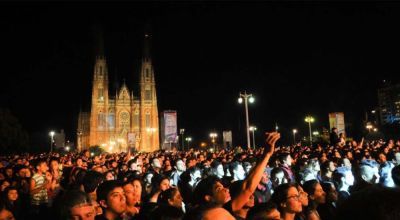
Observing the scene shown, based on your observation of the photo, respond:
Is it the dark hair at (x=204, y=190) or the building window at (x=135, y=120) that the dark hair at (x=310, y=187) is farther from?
the building window at (x=135, y=120)

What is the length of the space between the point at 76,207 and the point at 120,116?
3409 inches

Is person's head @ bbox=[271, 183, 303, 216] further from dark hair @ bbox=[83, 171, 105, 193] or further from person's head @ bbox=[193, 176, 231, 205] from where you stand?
dark hair @ bbox=[83, 171, 105, 193]

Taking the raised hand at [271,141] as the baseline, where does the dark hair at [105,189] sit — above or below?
below

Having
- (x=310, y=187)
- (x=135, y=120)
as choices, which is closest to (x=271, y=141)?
(x=310, y=187)

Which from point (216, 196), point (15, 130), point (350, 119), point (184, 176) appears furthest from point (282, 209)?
point (350, 119)

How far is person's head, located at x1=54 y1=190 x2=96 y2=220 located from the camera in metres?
3.28

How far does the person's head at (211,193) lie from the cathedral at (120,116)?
80.2 metres

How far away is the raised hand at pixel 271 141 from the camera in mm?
3827

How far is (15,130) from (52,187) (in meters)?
37.8

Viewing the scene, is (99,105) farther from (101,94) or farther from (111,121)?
(111,121)

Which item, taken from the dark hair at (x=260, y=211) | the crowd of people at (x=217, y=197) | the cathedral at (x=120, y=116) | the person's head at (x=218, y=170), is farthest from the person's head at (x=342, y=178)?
the cathedral at (x=120, y=116)

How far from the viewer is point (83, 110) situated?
9500 cm

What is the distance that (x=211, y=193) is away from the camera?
3.87 meters

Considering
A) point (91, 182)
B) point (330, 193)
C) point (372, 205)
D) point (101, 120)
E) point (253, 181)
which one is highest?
point (101, 120)
